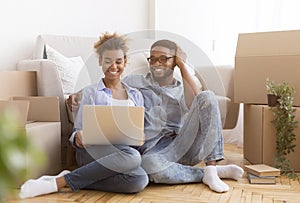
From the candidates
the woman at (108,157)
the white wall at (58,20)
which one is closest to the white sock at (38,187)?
the woman at (108,157)

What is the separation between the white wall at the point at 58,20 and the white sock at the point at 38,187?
982 mm

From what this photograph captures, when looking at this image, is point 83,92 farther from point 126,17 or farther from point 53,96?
point 126,17

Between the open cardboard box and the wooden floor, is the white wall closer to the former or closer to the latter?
the open cardboard box

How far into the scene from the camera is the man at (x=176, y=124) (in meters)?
1.71

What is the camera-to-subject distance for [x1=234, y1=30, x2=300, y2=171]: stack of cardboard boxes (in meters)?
1.99

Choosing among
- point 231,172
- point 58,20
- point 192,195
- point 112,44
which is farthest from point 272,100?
point 58,20

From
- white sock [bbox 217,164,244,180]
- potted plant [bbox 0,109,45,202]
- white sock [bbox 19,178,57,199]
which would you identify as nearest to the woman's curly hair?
white sock [bbox 19,178,57,199]

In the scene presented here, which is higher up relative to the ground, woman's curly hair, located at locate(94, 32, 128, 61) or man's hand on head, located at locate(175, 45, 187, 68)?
woman's curly hair, located at locate(94, 32, 128, 61)

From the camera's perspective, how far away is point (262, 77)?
7.00 ft

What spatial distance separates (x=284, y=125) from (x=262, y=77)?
33 centimetres

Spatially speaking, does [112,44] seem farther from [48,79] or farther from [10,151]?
[10,151]

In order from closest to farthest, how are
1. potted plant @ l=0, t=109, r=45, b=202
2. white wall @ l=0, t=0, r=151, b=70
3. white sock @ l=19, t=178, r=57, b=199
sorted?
potted plant @ l=0, t=109, r=45, b=202 < white sock @ l=19, t=178, r=57, b=199 < white wall @ l=0, t=0, r=151, b=70

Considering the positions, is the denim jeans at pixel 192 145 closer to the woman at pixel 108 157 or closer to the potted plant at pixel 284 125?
the woman at pixel 108 157

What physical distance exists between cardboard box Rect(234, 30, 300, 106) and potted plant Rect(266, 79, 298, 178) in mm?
133
